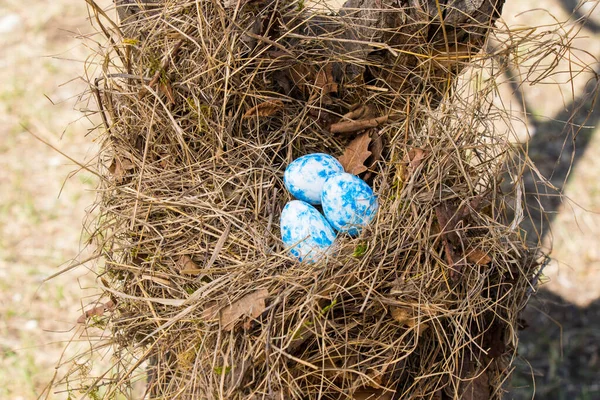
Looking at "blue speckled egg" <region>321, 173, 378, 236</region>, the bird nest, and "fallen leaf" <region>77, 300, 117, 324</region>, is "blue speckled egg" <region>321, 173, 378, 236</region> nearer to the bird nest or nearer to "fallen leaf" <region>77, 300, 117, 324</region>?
the bird nest

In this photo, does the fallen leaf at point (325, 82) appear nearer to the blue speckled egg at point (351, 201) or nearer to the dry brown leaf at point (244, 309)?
the blue speckled egg at point (351, 201)

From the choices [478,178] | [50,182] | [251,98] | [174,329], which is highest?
[478,178]

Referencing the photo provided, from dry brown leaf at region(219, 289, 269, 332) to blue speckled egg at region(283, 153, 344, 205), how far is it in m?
0.47

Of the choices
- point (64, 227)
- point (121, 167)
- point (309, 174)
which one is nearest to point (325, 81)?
point (309, 174)

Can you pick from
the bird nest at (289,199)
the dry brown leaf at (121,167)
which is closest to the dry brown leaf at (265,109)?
the bird nest at (289,199)

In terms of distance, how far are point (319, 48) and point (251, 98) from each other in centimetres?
28

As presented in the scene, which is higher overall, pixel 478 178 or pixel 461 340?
pixel 478 178

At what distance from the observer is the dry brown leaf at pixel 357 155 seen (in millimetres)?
2018

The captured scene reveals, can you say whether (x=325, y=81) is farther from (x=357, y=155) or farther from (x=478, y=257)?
(x=478, y=257)

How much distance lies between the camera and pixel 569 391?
3.22 m

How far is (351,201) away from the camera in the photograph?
1938 millimetres

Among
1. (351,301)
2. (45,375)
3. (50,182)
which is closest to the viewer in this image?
(351,301)

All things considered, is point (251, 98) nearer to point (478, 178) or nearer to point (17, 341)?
point (478, 178)

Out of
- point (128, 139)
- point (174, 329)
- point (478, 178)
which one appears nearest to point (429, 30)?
point (478, 178)
